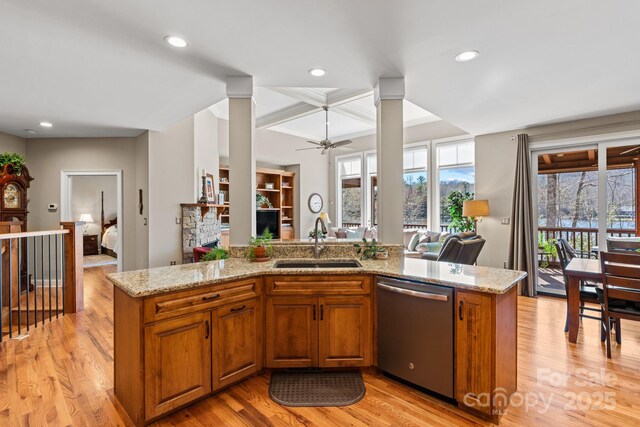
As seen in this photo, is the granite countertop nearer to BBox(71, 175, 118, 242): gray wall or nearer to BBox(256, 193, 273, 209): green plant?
BBox(256, 193, 273, 209): green plant

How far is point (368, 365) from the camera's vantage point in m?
2.46

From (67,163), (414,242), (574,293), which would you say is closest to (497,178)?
(414,242)

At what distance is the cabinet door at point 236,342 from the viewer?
7.11ft

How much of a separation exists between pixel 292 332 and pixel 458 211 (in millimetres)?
4747

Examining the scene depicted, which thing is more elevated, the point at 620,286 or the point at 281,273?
the point at 281,273

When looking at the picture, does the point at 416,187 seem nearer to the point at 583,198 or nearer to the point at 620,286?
the point at 583,198

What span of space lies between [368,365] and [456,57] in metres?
2.63

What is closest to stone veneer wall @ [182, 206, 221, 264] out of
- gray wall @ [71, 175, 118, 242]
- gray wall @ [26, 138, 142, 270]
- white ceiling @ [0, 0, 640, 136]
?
gray wall @ [26, 138, 142, 270]

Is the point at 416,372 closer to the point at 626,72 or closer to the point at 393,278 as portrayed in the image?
the point at 393,278

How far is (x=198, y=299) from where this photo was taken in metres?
2.04

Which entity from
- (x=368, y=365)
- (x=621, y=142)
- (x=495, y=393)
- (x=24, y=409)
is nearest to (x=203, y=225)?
(x=24, y=409)

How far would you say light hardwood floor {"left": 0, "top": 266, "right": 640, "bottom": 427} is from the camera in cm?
198

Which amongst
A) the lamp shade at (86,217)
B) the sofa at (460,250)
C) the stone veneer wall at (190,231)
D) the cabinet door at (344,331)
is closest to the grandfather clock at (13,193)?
the stone veneer wall at (190,231)

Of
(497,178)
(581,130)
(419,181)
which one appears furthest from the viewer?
(419,181)
